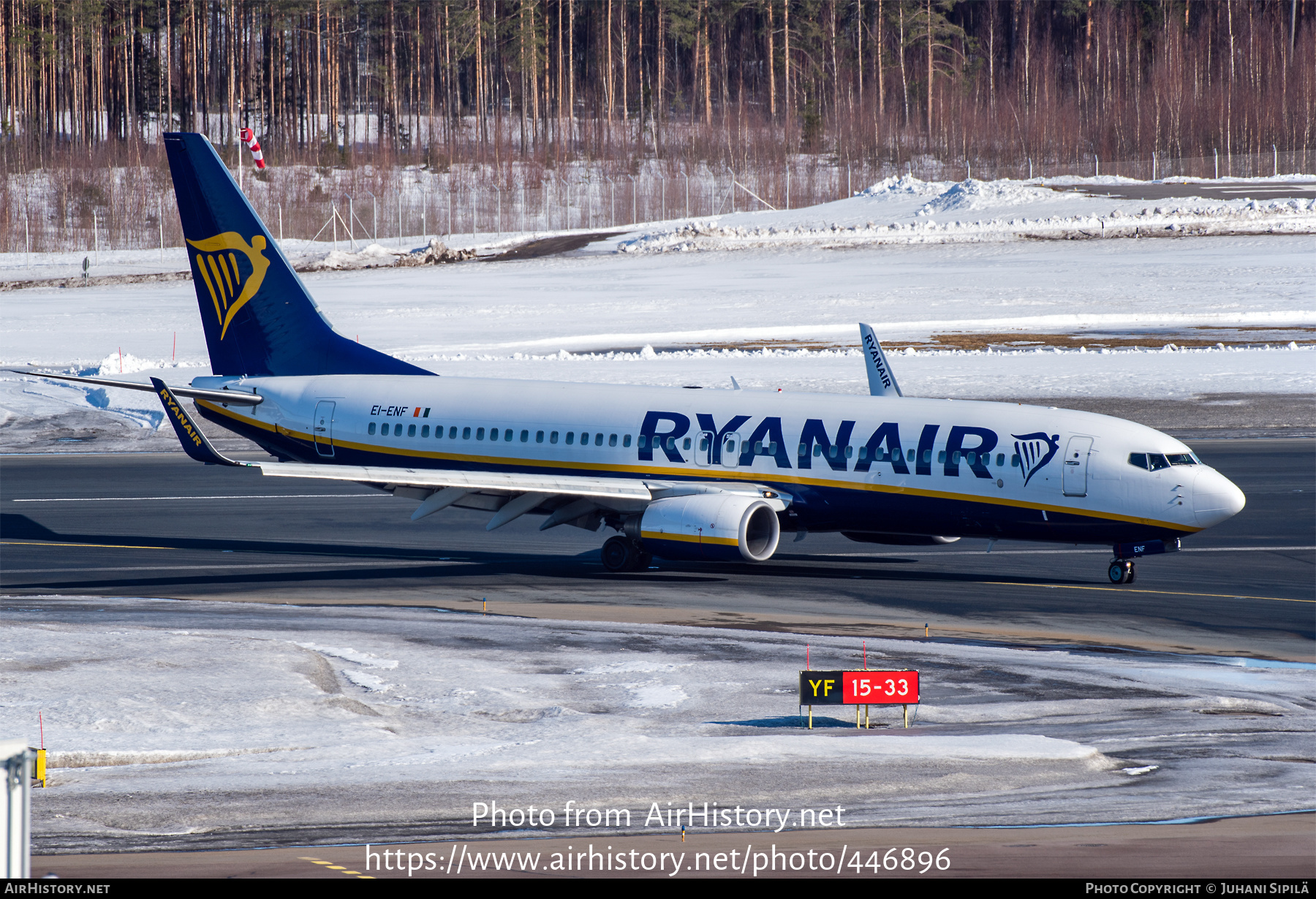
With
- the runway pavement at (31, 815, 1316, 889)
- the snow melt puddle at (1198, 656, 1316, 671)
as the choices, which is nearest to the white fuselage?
the snow melt puddle at (1198, 656, 1316, 671)

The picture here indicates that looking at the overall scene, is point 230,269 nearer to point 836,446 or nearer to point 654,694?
point 836,446

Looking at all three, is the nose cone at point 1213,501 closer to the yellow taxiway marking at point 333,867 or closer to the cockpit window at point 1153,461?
the cockpit window at point 1153,461

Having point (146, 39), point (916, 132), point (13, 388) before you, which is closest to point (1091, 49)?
point (916, 132)

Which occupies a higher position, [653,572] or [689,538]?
[689,538]

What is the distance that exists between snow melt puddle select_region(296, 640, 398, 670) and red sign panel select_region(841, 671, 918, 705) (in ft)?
23.0

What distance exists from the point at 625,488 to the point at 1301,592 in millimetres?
13885

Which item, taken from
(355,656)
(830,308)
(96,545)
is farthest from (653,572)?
(830,308)

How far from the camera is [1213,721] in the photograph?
1769 cm

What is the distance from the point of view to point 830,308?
84.2 m

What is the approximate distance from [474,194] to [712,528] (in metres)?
104

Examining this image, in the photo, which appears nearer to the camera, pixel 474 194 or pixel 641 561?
pixel 641 561

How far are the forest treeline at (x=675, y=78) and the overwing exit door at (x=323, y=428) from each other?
101 m

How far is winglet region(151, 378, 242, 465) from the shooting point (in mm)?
30752

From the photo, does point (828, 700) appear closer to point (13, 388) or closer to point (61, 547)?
point (61, 547)
